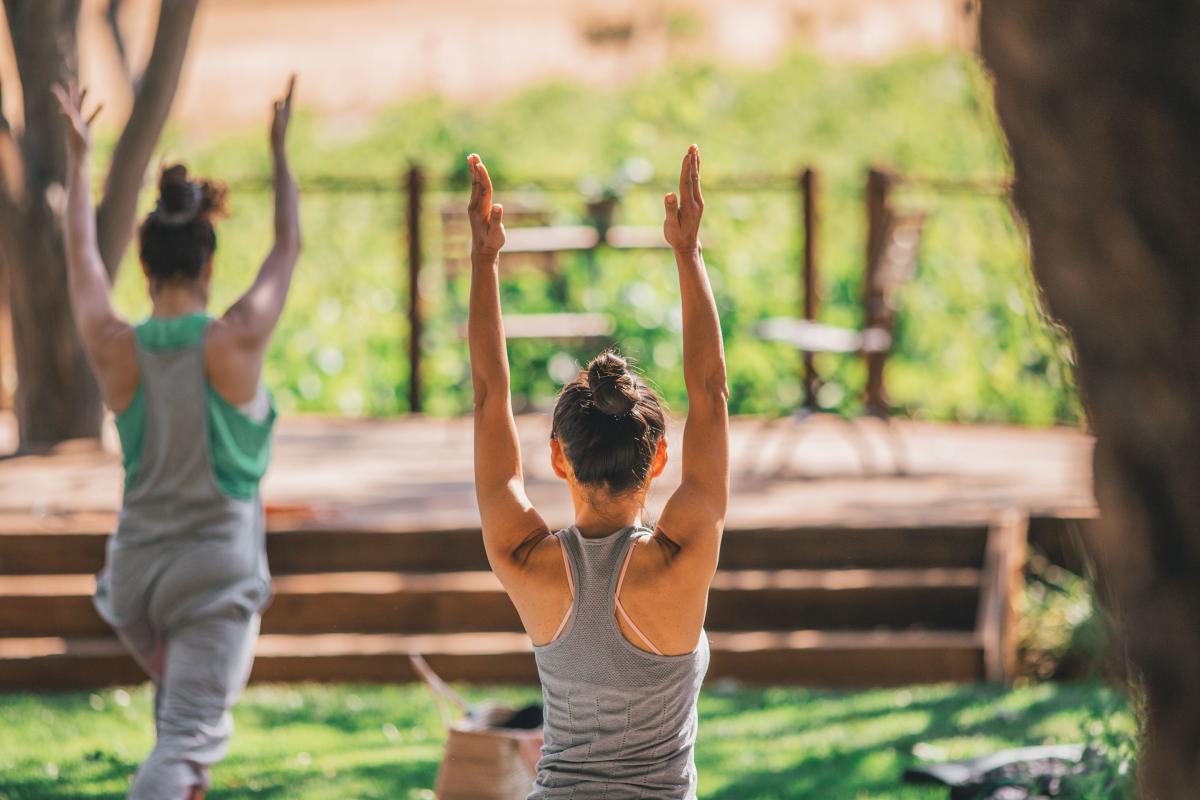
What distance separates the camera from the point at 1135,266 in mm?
1335

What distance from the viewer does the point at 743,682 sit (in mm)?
6258

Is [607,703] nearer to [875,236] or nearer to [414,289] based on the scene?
[875,236]

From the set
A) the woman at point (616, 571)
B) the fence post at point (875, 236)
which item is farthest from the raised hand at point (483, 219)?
the fence post at point (875, 236)

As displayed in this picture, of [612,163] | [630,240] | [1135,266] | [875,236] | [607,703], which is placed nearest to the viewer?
[1135,266]

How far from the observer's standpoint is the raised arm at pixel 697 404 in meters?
2.70

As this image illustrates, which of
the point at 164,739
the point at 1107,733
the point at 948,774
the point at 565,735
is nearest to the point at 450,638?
the point at 948,774

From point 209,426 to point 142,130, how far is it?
4.76 m

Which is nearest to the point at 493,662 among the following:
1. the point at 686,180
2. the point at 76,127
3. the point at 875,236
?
the point at 76,127

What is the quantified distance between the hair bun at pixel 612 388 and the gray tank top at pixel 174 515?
1.43m

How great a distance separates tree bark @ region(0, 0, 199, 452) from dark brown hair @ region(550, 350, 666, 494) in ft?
19.3

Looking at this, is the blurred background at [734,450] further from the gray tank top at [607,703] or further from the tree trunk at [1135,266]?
the gray tank top at [607,703]

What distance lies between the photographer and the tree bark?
8203 mm

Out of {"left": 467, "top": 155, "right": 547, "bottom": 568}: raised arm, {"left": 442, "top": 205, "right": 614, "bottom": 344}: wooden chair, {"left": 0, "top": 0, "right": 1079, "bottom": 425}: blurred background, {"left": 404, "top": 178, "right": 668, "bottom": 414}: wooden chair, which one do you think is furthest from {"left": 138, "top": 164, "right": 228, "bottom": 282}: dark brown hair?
{"left": 404, "top": 178, "right": 668, "bottom": 414}: wooden chair

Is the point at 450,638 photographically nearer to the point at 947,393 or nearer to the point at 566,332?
the point at 566,332
